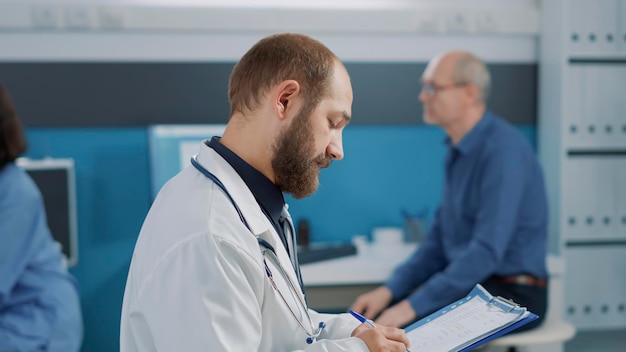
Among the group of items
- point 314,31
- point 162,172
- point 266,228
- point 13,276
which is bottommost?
point 13,276

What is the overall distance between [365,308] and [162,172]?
100 centimetres

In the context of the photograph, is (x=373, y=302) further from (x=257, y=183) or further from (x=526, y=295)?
(x=257, y=183)

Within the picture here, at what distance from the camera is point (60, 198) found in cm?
292

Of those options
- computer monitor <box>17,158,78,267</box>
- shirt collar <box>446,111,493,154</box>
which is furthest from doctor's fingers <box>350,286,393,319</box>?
computer monitor <box>17,158,78,267</box>

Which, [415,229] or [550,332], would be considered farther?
[415,229]

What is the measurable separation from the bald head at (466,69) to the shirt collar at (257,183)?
4.77ft

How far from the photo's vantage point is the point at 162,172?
9.25 ft

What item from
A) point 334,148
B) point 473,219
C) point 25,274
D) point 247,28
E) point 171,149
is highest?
point 247,28

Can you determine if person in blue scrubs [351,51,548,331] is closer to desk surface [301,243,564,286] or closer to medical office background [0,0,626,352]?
desk surface [301,243,564,286]

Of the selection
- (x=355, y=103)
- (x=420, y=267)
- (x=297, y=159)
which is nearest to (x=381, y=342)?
(x=297, y=159)

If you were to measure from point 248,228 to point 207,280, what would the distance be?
13cm

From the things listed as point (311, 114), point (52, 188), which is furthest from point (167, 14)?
point (311, 114)

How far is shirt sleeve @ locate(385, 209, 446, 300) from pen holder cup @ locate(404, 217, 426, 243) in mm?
435

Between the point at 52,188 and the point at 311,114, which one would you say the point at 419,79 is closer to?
the point at 52,188
